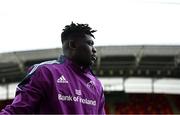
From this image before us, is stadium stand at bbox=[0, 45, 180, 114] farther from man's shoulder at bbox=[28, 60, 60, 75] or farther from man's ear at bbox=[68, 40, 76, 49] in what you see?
man's shoulder at bbox=[28, 60, 60, 75]

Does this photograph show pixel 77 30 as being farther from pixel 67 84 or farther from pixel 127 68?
pixel 127 68

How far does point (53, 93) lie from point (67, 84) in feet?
0.34

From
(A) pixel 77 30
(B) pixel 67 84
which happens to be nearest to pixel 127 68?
(A) pixel 77 30

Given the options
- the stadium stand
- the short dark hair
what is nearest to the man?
the short dark hair

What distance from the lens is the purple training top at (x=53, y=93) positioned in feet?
7.27

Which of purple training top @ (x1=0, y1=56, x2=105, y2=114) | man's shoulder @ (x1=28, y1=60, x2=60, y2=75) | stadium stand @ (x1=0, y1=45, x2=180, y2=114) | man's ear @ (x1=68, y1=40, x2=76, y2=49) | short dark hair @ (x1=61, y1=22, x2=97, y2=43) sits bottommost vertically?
stadium stand @ (x1=0, y1=45, x2=180, y2=114)

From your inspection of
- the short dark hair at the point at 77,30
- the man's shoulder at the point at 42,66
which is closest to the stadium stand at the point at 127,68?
the short dark hair at the point at 77,30

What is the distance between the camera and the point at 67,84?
2328mm

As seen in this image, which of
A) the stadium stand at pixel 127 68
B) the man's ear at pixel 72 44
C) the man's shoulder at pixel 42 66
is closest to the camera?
the man's shoulder at pixel 42 66

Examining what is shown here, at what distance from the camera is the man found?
7.33 ft

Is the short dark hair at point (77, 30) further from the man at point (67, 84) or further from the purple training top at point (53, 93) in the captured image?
the purple training top at point (53, 93)

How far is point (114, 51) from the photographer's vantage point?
10414mm

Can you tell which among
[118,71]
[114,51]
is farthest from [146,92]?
[114,51]

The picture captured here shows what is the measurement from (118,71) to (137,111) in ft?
6.94
